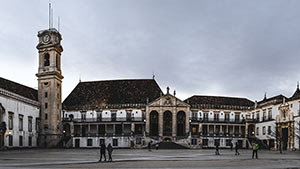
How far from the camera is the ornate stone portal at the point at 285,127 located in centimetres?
5444

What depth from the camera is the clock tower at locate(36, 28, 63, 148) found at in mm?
61844

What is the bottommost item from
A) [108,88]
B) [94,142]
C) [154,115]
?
[94,142]

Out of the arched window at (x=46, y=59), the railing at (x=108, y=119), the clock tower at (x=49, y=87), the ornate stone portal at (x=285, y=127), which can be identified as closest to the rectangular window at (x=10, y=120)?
the clock tower at (x=49, y=87)

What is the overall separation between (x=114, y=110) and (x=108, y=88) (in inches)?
238

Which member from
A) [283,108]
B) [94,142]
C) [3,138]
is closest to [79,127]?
[94,142]

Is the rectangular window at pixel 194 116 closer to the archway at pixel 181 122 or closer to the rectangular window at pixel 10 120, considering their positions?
the archway at pixel 181 122

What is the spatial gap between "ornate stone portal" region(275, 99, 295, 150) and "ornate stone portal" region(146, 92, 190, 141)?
16731 mm

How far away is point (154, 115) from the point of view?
67.5 meters

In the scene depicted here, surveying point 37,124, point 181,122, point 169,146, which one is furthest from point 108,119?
point 169,146

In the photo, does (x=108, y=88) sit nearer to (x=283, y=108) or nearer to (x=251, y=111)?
(x=251, y=111)

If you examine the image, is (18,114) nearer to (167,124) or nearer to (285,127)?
(167,124)

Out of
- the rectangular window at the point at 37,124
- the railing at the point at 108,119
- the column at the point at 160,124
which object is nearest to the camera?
the rectangular window at the point at 37,124

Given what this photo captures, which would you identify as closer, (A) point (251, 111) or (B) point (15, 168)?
(B) point (15, 168)

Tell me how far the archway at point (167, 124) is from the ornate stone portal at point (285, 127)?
774 inches
